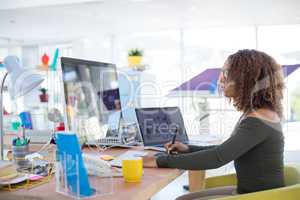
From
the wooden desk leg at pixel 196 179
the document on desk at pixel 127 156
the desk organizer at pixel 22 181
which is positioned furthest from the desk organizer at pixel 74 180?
the wooden desk leg at pixel 196 179

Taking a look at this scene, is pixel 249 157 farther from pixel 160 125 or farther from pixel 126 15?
pixel 126 15

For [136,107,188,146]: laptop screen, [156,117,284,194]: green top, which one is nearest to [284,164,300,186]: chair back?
[156,117,284,194]: green top

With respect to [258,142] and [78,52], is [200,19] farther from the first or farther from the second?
[258,142]

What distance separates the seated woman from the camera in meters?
1.29

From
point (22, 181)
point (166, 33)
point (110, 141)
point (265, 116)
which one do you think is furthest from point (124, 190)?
point (166, 33)

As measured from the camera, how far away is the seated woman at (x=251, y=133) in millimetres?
1289

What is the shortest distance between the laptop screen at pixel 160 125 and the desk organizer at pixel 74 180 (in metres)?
0.83

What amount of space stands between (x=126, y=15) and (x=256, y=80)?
14.5ft

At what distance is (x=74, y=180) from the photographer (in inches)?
41.3

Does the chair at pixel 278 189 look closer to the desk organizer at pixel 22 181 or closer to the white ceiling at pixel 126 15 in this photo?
the desk organizer at pixel 22 181

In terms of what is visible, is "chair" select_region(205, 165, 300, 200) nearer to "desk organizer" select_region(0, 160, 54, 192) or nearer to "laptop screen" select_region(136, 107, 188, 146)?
"laptop screen" select_region(136, 107, 188, 146)

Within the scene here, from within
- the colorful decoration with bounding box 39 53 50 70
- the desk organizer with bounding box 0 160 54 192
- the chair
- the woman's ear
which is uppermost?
the colorful decoration with bounding box 39 53 50 70

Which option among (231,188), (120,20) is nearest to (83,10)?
(120,20)

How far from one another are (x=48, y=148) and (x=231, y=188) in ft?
3.11
